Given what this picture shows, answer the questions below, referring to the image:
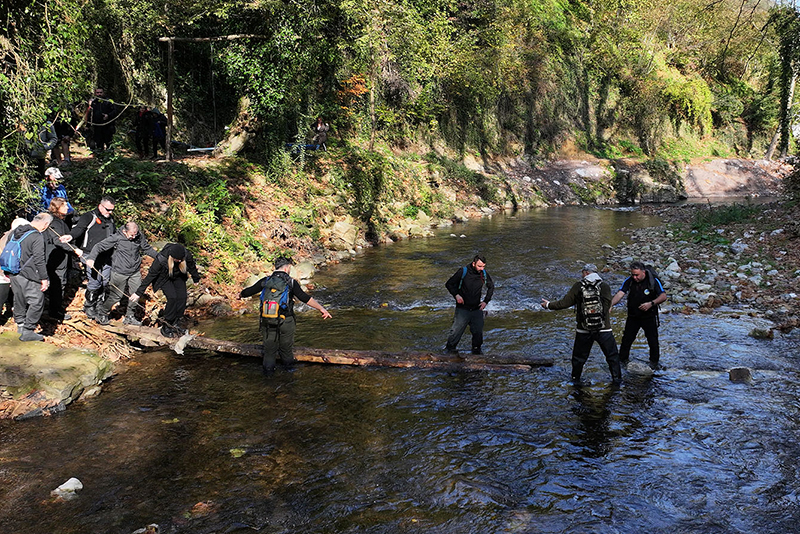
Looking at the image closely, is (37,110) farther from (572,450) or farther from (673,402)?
(673,402)

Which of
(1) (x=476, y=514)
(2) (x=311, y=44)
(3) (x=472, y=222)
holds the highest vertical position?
(2) (x=311, y=44)

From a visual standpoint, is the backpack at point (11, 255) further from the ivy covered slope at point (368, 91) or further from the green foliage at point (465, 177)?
the green foliage at point (465, 177)

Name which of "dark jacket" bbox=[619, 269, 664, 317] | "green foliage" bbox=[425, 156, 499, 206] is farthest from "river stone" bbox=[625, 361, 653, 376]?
"green foliage" bbox=[425, 156, 499, 206]

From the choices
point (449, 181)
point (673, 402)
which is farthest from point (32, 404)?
point (449, 181)

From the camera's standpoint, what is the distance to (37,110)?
8.41 meters

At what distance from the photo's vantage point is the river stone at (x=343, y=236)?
18.2 meters

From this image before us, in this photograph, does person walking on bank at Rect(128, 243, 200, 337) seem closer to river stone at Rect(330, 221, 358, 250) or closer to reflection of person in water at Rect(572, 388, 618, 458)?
reflection of person in water at Rect(572, 388, 618, 458)

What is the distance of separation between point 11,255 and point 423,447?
683 centimetres

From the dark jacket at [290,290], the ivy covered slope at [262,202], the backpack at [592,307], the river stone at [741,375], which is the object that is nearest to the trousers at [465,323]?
the backpack at [592,307]

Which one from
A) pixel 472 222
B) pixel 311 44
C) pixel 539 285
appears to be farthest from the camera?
pixel 472 222

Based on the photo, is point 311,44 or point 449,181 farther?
point 449,181

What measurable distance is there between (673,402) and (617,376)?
850 mm

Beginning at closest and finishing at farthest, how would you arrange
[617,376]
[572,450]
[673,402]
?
[572,450] → [673,402] → [617,376]

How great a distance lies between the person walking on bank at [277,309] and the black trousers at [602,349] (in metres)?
4.02
